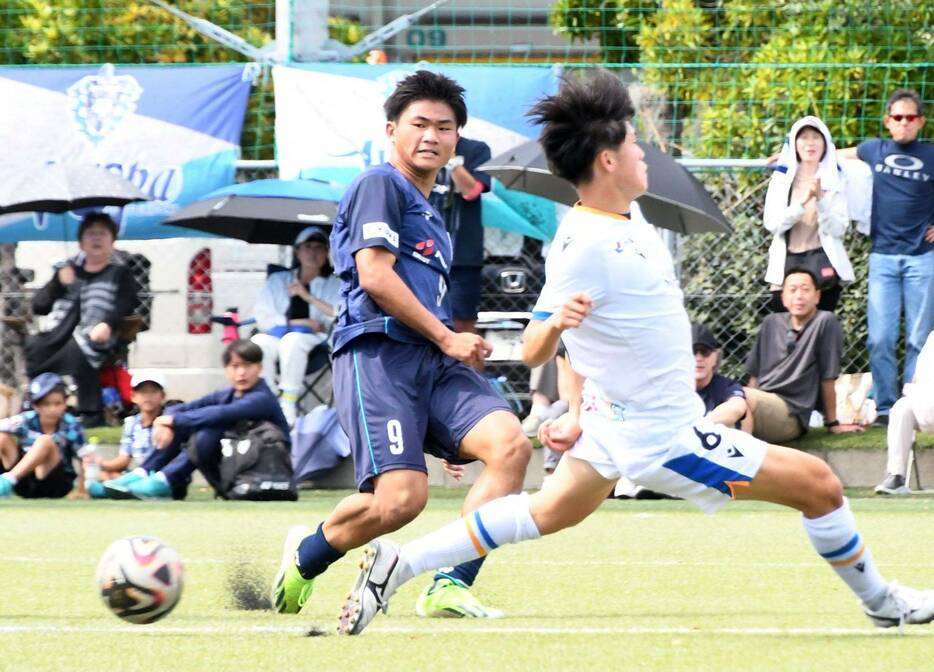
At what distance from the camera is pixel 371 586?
19.1 ft

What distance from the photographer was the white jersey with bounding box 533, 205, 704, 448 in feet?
18.7

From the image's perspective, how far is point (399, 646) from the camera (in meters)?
A: 5.67

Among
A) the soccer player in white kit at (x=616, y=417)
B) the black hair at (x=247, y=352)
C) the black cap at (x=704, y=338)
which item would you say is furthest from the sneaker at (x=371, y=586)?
the black hair at (x=247, y=352)

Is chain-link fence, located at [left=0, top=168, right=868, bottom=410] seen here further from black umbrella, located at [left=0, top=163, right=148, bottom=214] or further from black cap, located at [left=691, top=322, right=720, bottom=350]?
black umbrella, located at [left=0, top=163, right=148, bottom=214]

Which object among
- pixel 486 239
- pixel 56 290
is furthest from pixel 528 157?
pixel 56 290

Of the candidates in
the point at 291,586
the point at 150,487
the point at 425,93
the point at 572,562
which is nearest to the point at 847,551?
the point at 291,586

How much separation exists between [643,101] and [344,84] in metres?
2.58

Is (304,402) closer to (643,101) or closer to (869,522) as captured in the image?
(643,101)

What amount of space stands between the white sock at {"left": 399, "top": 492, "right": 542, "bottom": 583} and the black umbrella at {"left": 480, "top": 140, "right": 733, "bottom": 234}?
22.3ft

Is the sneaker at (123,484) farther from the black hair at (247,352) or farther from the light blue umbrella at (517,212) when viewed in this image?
the light blue umbrella at (517,212)

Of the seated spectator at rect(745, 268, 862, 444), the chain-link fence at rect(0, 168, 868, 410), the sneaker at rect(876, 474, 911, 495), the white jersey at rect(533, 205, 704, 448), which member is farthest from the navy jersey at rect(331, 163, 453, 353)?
the chain-link fence at rect(0, 168, 868, 410)

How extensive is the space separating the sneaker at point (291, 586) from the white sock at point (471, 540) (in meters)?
0.78

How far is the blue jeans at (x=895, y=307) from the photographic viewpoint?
1281cm

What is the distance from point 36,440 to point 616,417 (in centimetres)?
792
